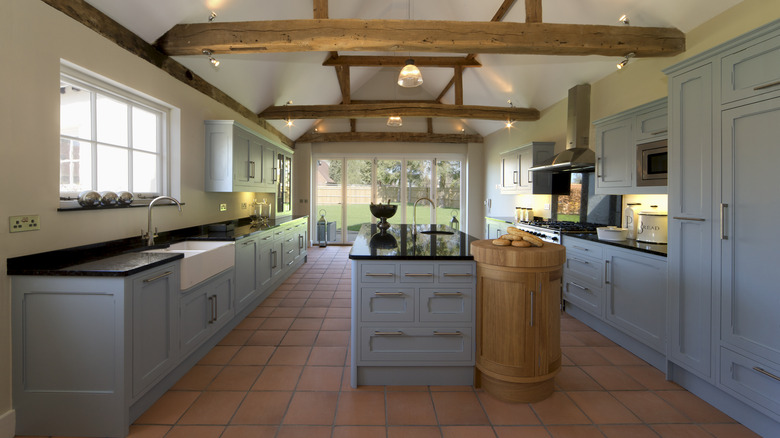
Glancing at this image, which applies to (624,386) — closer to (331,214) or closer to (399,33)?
(399,33)

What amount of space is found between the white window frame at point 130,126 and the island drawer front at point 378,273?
6.18 feet

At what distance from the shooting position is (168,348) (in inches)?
85.5

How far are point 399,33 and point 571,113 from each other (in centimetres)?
264

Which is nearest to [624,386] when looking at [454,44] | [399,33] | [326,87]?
[454,44]

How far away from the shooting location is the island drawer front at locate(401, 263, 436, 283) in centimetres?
226

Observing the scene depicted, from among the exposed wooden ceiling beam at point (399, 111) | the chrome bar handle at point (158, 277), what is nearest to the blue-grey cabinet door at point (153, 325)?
the chrome bar handle at point (158, 277)

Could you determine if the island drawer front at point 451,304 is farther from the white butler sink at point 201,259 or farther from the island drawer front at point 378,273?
the white butler sink at point 201,259

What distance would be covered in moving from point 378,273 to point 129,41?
2.60 m

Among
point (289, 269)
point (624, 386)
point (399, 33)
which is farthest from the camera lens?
point (289, 269)

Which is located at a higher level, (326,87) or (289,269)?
(326,87)

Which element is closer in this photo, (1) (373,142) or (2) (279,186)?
(2) (279,186)

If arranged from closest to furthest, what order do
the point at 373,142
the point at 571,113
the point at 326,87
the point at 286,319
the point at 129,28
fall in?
the point at 129,28 < the point at 286,319 < the point at 571,113 < the point at 326,87 < the point at 373,142

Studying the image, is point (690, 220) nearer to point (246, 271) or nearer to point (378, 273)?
point (378, 273)

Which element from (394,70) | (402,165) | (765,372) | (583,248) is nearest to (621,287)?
(583,248)
